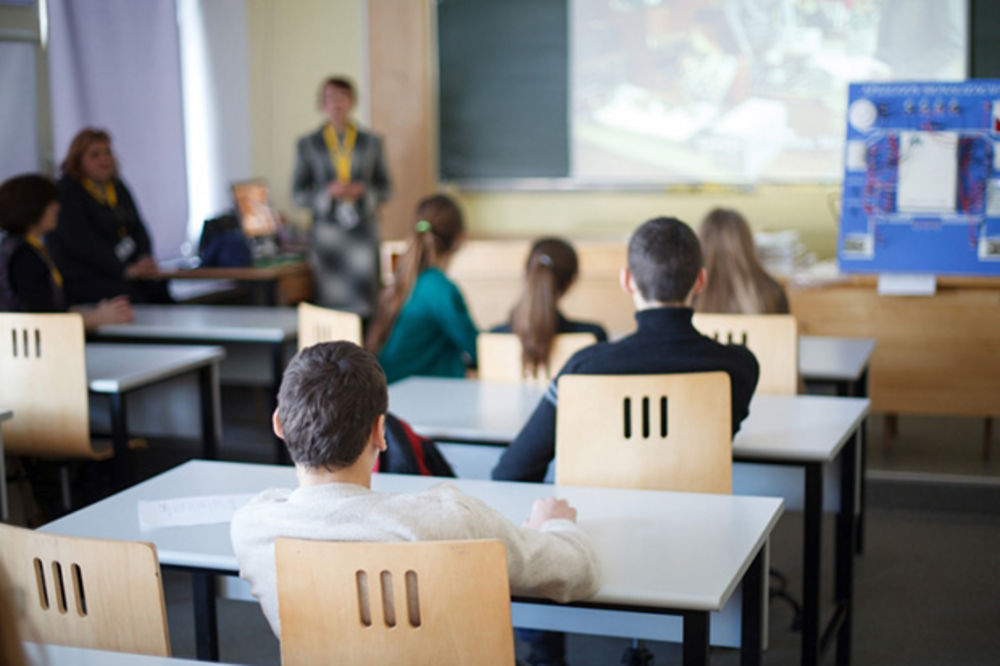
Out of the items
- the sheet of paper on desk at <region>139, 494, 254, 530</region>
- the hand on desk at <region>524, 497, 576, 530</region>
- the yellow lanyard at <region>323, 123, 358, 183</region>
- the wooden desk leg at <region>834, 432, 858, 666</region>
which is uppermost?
the yellow lanyard at <region>323, 123, 358, 183</region>

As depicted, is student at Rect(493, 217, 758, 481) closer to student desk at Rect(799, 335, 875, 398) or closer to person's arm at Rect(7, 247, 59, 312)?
student desk at Rect(799, 335, 875, 398)

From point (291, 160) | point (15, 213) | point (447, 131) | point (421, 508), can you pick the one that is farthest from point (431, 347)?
point (291, 160)

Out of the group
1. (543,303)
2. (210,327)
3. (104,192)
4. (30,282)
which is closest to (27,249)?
(30,282)

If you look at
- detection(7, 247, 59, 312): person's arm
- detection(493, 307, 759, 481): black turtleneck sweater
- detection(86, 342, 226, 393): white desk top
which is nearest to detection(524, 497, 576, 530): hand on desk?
detection(493, 307, 759, 481): black turtleneck sweater

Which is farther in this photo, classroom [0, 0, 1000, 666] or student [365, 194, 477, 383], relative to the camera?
student [365, 194, 477, 383]

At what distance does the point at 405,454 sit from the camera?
259 centimetres

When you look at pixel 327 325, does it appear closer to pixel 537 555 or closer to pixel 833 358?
pixel 833 358

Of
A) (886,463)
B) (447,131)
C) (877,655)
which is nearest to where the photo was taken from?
(877,655)

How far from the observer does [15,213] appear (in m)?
4.35

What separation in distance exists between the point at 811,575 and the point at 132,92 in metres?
5.05

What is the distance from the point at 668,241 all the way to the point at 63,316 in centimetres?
201

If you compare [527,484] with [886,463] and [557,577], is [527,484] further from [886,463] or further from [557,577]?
[886,463]

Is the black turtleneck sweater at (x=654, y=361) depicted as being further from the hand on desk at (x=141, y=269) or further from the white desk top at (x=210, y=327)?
the hand on desk at (x=141, y=269)

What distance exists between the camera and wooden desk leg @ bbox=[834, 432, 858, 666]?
3.16 metres
